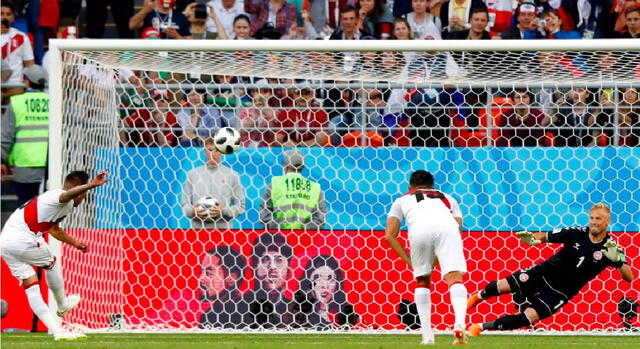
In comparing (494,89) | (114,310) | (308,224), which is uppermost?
(494,89)

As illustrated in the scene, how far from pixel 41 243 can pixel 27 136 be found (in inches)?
129

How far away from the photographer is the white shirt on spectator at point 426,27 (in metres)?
14.9

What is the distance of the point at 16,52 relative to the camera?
49.3ft

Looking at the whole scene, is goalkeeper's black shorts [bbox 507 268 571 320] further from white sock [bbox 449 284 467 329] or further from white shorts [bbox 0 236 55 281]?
white shorts [bbox 0 236 55 281]

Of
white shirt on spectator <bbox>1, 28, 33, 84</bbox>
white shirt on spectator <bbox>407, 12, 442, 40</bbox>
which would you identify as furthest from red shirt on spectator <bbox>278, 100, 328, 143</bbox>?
white shirt on spectator <bbox>1, 28, 33, 84</bbox>

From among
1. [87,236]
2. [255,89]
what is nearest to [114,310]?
[87,236]

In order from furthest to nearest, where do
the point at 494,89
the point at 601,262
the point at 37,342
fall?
the point at 494,89
the point at 601,262
the point at 37,342

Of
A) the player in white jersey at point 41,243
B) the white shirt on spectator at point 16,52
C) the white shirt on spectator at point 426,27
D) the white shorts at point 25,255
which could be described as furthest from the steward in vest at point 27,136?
the white shirt on spectator at point 426,27

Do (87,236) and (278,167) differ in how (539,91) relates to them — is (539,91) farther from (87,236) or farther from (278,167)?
(87,236)

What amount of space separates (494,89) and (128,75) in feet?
12.9

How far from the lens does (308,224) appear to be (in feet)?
40.2

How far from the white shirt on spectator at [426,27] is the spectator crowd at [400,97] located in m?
0.01

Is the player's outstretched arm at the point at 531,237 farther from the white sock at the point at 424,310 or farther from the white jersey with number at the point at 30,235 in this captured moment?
the white jersey with number at the point at 30,235

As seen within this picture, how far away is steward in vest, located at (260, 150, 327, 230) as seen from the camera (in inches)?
482
